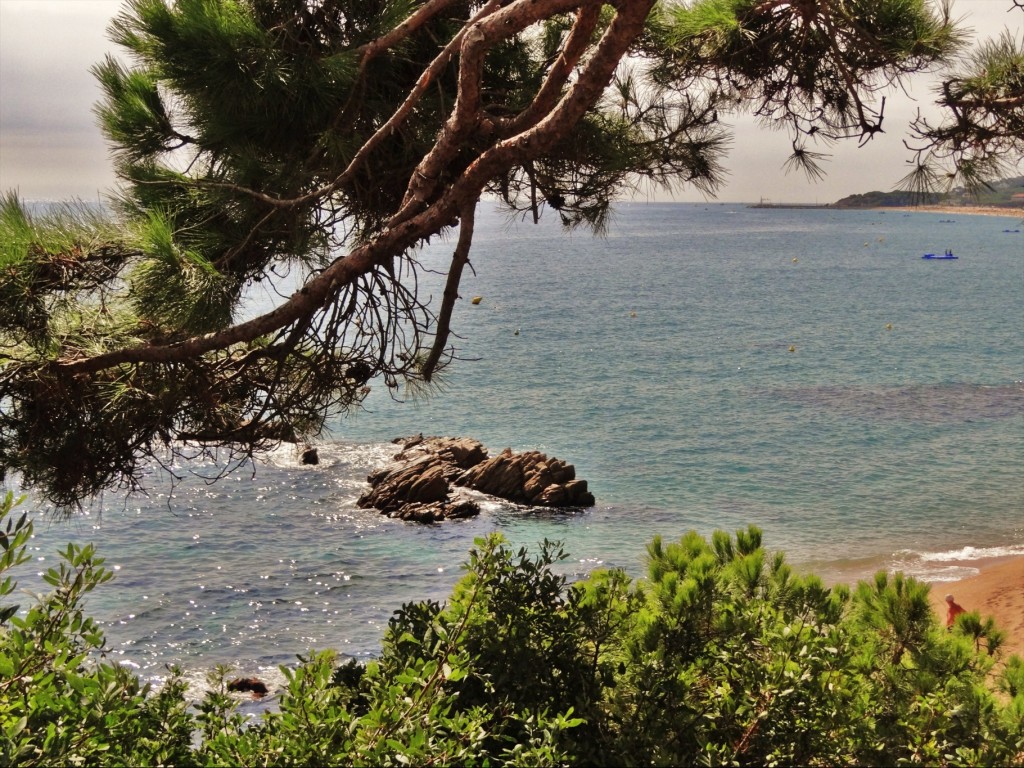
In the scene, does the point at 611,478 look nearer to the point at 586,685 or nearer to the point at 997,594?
the point at 997,594

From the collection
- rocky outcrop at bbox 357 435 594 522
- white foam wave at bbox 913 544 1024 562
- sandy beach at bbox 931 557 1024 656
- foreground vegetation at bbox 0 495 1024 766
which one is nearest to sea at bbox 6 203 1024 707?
white foam wave at bbox 913 544 1024 562

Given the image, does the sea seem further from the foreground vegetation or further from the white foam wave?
the foreground vegetation

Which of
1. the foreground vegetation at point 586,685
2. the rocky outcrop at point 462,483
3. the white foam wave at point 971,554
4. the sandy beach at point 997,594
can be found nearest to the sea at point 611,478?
the white foam wave at point 971,554

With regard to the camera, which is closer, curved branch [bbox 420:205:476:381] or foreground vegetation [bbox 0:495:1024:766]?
foreground vegetation [bbox 0:495:1024:766]

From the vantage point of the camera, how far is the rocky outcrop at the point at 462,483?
15438mm

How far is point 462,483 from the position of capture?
1658cm

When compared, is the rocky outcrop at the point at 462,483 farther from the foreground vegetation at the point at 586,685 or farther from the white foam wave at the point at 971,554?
the foreground vegetation at the point at 586,685

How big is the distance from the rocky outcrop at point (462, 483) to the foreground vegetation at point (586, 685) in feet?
35.8

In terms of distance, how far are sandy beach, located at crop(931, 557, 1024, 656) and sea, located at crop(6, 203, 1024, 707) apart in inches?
21.8

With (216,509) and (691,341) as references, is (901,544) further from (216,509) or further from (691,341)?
(691,341)

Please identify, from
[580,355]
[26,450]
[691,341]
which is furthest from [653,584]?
[691,341]

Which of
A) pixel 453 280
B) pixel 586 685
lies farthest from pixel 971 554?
pixel 586 685

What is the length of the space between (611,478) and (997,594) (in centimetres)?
746

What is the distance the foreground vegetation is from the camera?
270 cm
